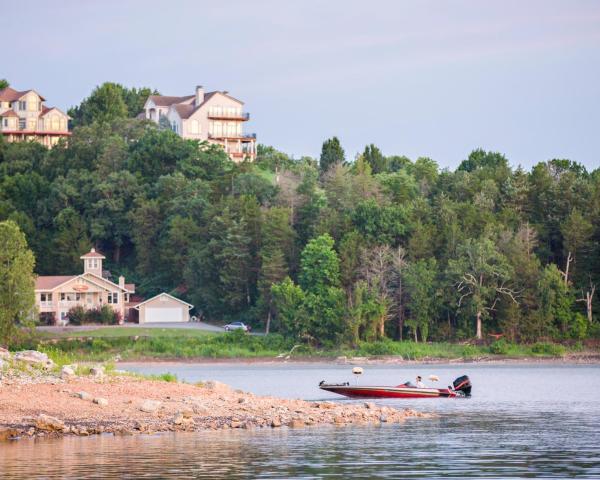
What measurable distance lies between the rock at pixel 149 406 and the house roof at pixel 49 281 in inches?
2944

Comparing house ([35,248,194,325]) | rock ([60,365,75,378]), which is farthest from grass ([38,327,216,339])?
rock ([60,365,75,378])

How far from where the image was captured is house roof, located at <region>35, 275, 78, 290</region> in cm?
11956

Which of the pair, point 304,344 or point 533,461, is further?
point 304,344

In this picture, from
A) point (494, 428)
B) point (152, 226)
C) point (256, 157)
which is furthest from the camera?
point (256, 157)

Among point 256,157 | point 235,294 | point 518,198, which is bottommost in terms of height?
point 235,294

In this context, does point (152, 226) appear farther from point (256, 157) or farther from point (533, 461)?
point (533, 461)

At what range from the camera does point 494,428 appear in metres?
46.8

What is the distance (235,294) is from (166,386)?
67788mm

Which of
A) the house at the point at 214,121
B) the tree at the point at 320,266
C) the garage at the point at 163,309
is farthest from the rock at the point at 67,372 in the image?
the house at the point at 214,121

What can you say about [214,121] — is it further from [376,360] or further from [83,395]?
[83,395]

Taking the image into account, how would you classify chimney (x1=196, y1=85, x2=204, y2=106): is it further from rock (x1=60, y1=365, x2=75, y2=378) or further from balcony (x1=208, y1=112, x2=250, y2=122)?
rock (x1=60, y1=365, x2=75, y2=378)

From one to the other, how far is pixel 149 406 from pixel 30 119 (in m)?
128

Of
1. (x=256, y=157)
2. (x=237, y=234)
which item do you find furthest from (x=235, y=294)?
(x=256, y=157)

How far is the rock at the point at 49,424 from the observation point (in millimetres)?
42156
